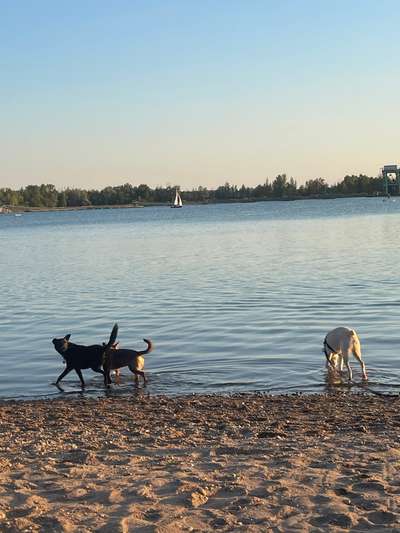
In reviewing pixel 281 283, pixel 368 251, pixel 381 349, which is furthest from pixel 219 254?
pixel 381 349

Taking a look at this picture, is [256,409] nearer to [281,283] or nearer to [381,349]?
[381,349]

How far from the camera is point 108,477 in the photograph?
22.8 feet

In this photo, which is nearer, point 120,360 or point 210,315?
point 120,360

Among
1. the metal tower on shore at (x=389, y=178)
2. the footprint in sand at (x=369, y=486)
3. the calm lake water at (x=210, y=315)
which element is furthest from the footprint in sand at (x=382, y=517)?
the metal tower on shore at (x=389, y=178)

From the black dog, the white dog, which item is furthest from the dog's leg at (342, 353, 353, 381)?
the black dog

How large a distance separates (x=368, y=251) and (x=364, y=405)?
29.8 metres

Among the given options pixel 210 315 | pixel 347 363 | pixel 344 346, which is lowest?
pixel 210 315

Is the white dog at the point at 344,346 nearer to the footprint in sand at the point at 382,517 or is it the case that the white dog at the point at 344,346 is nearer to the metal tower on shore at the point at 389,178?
the footprint in sand at the point at 382,517

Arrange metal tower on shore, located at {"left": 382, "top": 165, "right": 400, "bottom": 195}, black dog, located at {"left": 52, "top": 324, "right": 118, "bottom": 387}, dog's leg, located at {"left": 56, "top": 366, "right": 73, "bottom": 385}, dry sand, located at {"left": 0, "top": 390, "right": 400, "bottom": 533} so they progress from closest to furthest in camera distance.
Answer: dry sand, located at {"left": 0, "top": 390, "right": 400, "bottom": 533}, black dog, located at {"left": 52, "top": 324, "right": 118, "bottom": 387}, dog's leg, located at {"left": 56, "top": 366, "right": 73, "bottom": 385}, metal tower on shore, located at {"left": 382, "top": 165, "right": 400, "bottom": 195}

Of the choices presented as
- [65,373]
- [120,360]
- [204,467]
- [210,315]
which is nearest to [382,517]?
[204,467]

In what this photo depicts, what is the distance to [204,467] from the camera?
725 centimetres

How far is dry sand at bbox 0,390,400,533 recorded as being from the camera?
5.93 metres

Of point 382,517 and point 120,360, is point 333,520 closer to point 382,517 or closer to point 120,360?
point 382,517

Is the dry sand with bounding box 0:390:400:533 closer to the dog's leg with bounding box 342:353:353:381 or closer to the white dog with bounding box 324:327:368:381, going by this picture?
the dog's leg with bounding box 342:353:353:381
